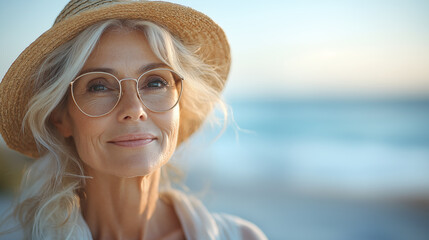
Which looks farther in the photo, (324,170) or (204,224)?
(324,170)

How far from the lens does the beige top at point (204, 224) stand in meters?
2.43

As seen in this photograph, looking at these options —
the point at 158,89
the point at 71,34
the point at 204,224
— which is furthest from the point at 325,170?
the point at 71,34

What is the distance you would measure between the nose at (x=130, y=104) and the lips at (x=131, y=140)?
0.09 metres

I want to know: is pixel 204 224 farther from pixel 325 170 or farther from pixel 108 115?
pixel 325 170

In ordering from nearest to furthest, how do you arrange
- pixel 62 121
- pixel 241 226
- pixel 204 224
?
pixel 62 121 → pixel 204 224 → pixel 241 226

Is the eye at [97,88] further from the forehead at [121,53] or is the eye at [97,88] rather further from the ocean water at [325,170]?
the ocean water at [325,170]

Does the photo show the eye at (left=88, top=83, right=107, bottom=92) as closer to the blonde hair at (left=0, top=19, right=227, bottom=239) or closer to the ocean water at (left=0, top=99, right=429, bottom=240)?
the blonde hair at (left=0, top=19, right=227, bottom=239)

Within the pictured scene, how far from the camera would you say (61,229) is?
7.19ft

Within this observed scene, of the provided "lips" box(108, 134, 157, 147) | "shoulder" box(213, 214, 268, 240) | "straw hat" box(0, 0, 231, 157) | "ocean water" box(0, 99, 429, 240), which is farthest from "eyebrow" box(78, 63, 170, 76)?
"shoulder" box(213, 214, 268, 240)

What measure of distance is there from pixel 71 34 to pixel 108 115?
0.46 m

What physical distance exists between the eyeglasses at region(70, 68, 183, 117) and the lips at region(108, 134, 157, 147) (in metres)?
0.15

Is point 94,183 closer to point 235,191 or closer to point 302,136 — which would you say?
point 235,191

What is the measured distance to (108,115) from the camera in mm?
2047

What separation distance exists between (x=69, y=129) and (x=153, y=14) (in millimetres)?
812
